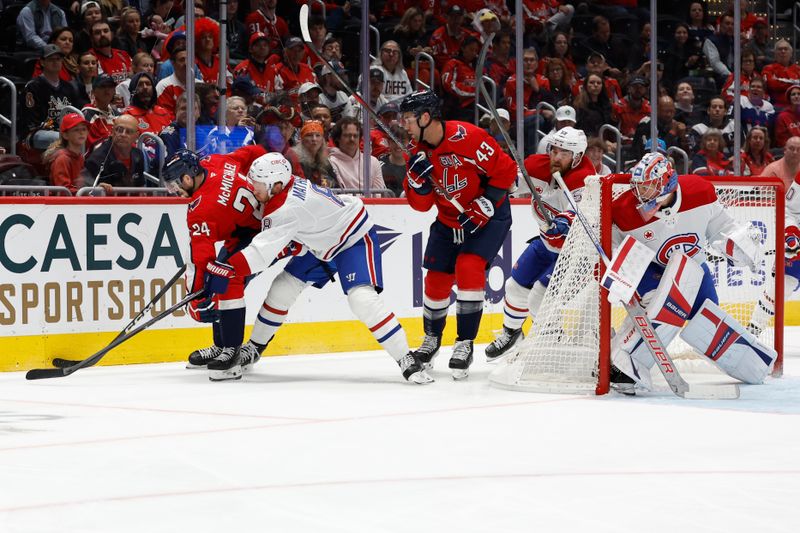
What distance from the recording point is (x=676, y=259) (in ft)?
18.0

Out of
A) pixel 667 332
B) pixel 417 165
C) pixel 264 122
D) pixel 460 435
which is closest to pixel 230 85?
pixel 264 122

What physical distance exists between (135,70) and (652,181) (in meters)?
3.46

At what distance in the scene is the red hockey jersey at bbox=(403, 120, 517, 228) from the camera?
19.7ft

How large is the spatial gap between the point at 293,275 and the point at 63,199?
1.26m

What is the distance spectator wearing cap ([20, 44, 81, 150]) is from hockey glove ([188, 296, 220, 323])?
1280 millimetres

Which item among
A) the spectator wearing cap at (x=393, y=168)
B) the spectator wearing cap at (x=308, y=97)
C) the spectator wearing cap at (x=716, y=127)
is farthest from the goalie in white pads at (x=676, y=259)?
the spectator wearing cap at (x=716, y=127)

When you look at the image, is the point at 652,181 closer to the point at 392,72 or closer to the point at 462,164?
the point at 462,164

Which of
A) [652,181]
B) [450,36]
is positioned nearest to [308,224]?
[652,181]

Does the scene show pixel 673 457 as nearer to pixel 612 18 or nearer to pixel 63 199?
pixel 63 199

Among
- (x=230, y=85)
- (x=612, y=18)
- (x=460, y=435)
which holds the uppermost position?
(x=612, y=18)

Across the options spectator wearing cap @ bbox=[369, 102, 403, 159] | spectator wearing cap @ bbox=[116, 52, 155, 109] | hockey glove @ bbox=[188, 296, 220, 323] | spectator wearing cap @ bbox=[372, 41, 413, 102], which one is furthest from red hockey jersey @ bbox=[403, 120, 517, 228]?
spectator wearing cap @ bbox=[372, 41, 413, 102]

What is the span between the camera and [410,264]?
7.62 m

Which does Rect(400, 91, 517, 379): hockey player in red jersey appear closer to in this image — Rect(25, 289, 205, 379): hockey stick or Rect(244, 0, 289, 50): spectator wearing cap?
Rect(25, 289, 205, 379): hockey stick

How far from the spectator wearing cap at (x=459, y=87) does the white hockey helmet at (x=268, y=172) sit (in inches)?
115
